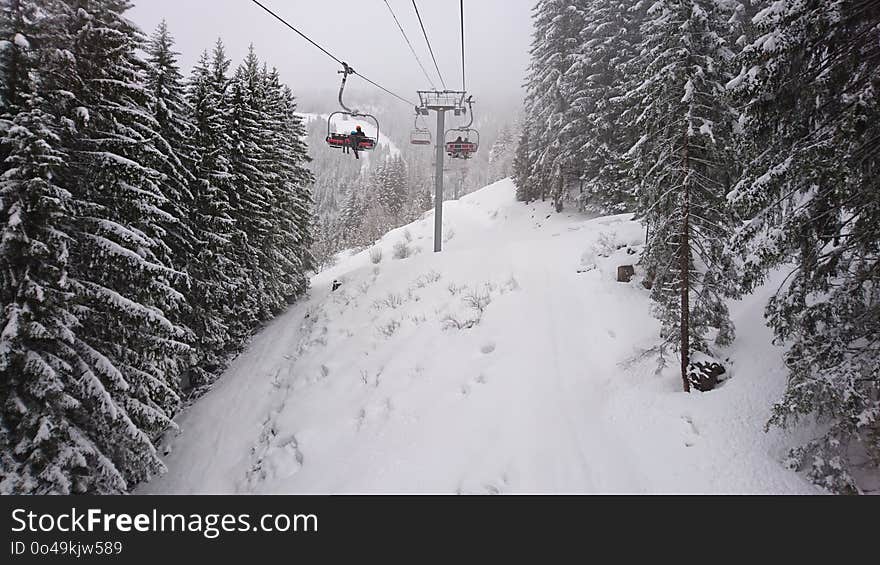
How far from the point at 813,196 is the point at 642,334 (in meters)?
5.14

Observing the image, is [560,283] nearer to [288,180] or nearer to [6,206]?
[6,206]

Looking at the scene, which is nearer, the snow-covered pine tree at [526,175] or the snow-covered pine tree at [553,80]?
the snow-covered pine tree at [553,80]

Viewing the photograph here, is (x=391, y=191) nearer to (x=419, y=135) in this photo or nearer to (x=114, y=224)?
(x=419, y=135)

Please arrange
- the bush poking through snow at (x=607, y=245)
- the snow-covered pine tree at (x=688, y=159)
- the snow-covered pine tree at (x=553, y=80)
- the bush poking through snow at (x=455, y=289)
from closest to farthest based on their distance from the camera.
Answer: the snow-covered pine tree at (x=688, y=159)
the bush poking through snow at (x=455, y=289)
the bush poking through snow at (x=607, y=245)
the snow-covered pine tree at (x=553, y=80)

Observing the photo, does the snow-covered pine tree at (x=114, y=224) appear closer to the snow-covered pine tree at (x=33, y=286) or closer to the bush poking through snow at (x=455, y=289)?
the snow-covered pine tree at (x=33, y=286)

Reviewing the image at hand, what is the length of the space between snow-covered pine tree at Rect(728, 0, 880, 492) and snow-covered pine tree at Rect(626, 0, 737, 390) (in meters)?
1.43

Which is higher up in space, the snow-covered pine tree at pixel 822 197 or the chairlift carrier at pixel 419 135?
the chairlift carrier at pixel 419 135

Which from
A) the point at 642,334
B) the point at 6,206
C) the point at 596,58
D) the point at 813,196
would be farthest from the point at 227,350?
the point at 596,58

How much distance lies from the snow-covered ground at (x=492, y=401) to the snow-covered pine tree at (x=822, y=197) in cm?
140

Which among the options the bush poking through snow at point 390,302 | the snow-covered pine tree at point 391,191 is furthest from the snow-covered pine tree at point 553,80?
the snow-covered pine tree at point 391,191

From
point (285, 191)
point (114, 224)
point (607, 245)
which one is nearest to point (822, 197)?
point (607, 245)

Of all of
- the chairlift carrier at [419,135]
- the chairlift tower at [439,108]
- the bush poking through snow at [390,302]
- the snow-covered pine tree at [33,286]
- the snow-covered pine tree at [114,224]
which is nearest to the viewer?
the snow-covered pine tree at [33,286]

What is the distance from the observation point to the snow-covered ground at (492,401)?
22.1ft
